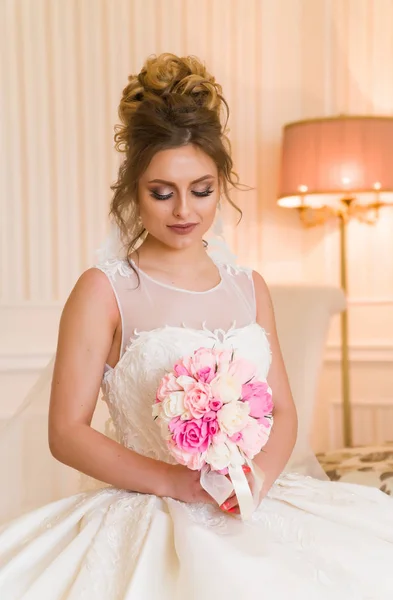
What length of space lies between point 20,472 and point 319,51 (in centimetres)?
229

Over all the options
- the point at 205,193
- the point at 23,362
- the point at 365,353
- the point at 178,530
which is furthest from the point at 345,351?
the point at 178,530

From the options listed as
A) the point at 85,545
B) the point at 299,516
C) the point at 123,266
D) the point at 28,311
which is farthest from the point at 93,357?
the point at 28,311

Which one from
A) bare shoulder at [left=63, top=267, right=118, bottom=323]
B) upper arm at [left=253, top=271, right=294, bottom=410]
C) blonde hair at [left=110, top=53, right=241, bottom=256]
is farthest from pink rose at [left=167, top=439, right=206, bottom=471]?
blonde hair at [left=110, top=53, right=241, bottom=256]

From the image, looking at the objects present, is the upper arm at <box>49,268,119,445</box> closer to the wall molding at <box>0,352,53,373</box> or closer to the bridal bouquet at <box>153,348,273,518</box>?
the bridal bouquet at <box>153,348,273,518</box>

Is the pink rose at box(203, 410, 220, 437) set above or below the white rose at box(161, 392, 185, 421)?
below

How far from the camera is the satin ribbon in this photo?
1442 mm

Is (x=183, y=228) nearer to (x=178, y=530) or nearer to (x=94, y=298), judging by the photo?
(x=94, y=298)

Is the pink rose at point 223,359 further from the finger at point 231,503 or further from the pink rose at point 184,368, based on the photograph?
the finger at point 231,503

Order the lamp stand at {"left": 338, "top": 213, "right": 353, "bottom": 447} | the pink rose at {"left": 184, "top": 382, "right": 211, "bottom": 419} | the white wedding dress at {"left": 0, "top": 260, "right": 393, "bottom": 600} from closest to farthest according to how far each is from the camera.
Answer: the white wedding dress at {"left": 0, "top": 260, "right": 393, "bottom": 600}
the pink rose at {"left": 184, "top": 382, "right": 211, "bottom": 419}
the lamp stand at {"left": 338, "top": 213, "right": 353, "bottom": 447}

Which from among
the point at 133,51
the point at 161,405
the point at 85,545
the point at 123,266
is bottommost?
the point at 85,545

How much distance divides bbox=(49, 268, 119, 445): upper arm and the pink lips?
20cm

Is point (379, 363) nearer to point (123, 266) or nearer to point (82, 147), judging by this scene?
point (82, 147)

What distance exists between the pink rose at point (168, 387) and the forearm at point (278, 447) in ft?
1.02

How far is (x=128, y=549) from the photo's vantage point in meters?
1.41
